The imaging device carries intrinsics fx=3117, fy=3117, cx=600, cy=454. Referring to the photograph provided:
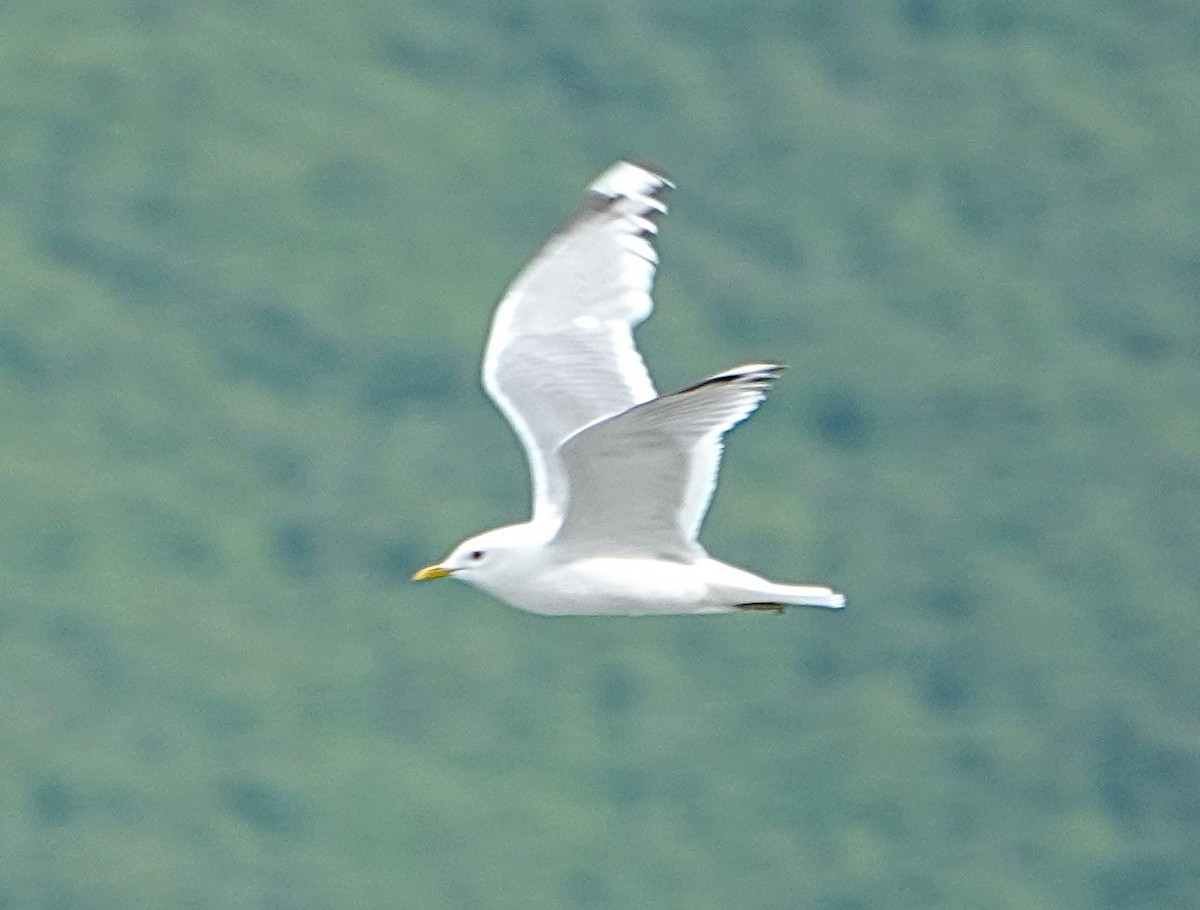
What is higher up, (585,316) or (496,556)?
(585,316)

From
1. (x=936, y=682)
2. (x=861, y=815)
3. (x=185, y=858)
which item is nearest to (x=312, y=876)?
(x=185, y=858)

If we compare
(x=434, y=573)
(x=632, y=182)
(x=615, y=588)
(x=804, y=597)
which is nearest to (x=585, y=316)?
(x=632, y=182)

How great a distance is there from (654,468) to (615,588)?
1.26ft

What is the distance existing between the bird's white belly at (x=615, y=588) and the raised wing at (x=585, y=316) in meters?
0.70

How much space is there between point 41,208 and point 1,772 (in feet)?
29.7

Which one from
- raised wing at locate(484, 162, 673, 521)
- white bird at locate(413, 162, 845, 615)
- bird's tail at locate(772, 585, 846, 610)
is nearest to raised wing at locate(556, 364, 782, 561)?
white bird at locate(413, 162, 845, 615)

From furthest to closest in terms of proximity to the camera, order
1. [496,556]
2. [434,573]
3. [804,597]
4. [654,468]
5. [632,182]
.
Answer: [632,182]
[434,573]
[496,556]
[804,597]
[654,468]

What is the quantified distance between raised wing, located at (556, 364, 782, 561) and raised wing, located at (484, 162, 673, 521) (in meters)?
0.68

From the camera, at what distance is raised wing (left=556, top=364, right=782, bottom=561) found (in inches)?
304

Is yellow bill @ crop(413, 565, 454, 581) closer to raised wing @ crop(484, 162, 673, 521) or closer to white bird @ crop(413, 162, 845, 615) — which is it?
white bird @ crop(413, 162, 845, 615)

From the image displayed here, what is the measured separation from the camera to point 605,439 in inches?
312

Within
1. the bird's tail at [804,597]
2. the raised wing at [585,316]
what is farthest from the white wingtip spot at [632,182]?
→ the bird's tail at [804,597]

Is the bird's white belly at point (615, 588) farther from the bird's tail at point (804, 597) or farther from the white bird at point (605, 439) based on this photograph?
the bird's tail at point (804, 597)

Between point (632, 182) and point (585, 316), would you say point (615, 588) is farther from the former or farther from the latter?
point (632, 182)
